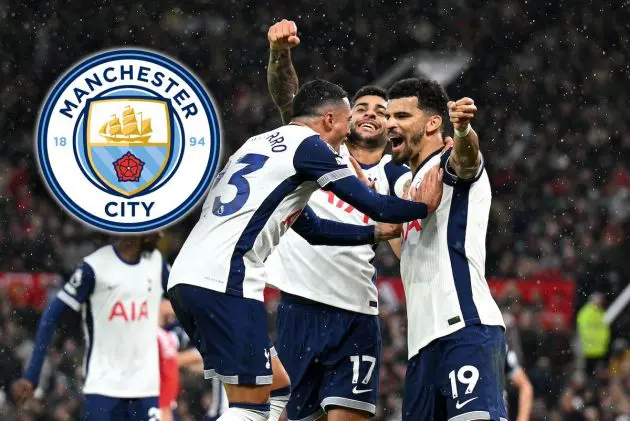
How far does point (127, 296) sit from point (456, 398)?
11.9 feet

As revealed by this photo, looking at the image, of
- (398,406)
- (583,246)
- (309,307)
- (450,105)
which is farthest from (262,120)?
(450,105)

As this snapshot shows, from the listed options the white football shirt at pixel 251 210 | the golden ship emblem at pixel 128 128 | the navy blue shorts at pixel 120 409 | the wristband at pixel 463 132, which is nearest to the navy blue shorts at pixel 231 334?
the white football shirt at pixel 251 210

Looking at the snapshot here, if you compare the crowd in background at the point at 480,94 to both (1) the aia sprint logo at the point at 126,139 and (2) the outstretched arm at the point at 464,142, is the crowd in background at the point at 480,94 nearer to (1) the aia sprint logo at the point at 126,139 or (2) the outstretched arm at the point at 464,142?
(1) the aia sprint logo at the point at 126,139

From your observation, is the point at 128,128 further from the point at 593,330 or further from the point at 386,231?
the point at 593,330

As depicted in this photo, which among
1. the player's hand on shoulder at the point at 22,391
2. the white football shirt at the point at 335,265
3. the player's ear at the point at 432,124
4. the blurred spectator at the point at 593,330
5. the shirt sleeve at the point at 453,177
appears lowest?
the player's hand on shoulder at the point at 22,391

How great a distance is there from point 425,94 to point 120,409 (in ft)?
12.1

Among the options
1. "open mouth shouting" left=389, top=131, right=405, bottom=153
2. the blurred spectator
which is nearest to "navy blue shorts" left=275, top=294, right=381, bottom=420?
"open mouth shouting" left=389, top=131, right=405, bottom=153

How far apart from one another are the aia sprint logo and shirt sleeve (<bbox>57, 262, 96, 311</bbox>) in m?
0.65

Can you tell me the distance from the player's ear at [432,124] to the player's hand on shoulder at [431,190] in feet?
0.88

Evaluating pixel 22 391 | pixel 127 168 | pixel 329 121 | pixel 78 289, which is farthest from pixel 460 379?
pixel 127 168

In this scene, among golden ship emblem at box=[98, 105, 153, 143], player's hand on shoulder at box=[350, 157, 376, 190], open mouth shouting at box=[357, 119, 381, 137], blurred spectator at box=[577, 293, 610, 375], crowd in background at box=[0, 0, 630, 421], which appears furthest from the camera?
crowd in background at box=[0, 0, 630, 421]

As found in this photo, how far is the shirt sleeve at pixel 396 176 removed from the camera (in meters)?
7.07

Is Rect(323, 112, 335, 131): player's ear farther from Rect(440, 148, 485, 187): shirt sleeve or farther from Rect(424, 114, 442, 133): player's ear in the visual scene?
Rect(440, 148, 485, 187): shirt sleeve

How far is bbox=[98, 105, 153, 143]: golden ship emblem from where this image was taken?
9633 mm
